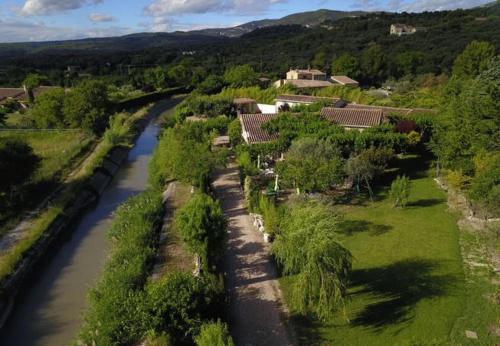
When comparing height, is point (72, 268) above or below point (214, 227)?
below

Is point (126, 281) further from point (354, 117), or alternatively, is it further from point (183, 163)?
point (354, 117)

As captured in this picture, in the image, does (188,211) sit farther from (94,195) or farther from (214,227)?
(94,195)

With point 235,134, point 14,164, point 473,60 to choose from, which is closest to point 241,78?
point 235,134

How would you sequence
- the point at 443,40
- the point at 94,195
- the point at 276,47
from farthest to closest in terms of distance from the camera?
the point at 276,47, the point at 443,40, the point at 94,195

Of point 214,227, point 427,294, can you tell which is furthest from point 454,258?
point 214,227

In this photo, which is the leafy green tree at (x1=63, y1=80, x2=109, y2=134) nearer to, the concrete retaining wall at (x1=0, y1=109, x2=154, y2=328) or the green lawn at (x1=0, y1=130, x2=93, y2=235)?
the green lawn at (x1=0, y1=130, x2=93, y2=235)

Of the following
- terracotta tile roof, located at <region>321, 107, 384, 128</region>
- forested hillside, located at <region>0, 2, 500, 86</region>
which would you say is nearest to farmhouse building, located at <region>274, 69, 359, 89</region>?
forested hillside, located at <region>0, 2, 500, 86</region>
